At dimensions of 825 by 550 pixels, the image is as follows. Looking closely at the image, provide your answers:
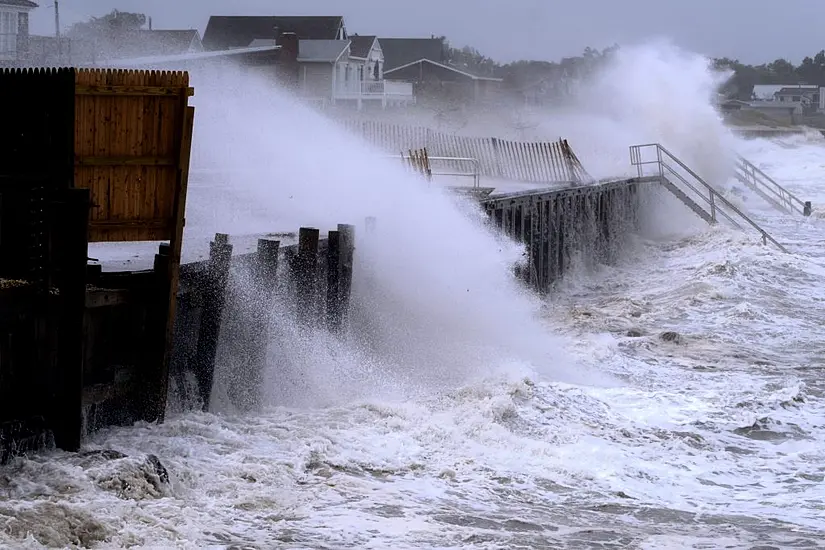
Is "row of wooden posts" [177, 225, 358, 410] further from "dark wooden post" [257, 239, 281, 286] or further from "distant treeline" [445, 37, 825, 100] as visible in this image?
"distant treeline" [445, 37, 825, 100]

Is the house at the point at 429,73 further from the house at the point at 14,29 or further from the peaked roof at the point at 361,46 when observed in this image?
the house at the point at 14,29

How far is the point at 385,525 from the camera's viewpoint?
30.6ft

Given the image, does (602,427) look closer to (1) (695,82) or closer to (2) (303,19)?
(1) (695,82)

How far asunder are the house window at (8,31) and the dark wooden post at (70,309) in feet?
89.8

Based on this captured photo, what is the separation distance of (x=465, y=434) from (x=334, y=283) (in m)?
2.97

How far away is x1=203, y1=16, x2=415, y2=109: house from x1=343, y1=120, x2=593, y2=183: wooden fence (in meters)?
19.7

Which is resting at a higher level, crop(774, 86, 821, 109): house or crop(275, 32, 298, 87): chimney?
crop(774, 86, 821, 109): house

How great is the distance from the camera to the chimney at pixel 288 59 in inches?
2047

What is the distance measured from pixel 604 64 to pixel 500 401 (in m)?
47.5

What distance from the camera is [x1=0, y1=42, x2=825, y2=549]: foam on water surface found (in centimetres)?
918

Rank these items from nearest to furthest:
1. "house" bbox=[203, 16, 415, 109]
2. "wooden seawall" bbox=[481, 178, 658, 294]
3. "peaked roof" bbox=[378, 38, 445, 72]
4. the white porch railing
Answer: "wooden seawall" bbox=[481, 178, 658, 294]
"house" bbox=[203, 16, 415, 109]
the white porch railing
"peaked roof" bbox=[378, 38, 445, 72]

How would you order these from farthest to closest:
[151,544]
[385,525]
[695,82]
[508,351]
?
1. [695,82]
2. [508,351]
3. [385,525]
4. [151,544]

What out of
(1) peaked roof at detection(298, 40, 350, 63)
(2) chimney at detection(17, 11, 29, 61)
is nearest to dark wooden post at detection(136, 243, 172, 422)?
(2) chimney at detection(17, 11, 29, 61)

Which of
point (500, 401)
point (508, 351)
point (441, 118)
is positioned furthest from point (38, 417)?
point (441, 118)
